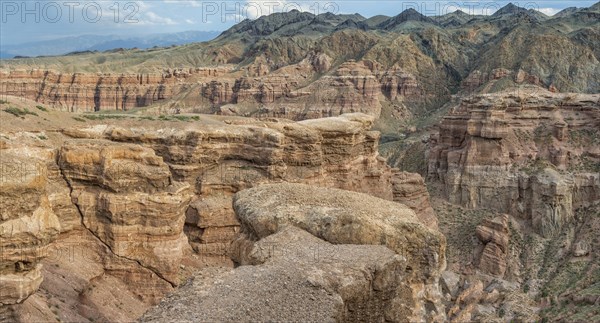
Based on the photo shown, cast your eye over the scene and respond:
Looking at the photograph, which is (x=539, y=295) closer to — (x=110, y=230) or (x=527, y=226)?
(x=527, y=226)

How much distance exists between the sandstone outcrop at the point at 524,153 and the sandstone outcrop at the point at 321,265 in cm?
3500

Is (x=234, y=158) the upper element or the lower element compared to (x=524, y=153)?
upper

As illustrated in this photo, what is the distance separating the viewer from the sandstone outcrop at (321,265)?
10281 millimetres

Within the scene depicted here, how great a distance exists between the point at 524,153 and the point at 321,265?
41.8 meters

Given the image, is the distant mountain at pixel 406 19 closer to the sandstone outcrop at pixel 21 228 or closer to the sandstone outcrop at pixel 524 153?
the sandstone outcrop at pixel 524 153

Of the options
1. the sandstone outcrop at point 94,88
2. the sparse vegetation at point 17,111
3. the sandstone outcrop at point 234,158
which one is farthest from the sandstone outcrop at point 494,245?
the sandstone outcrop at point 94,88

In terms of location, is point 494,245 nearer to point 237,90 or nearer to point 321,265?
point 321,265

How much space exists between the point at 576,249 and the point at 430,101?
8073 cm

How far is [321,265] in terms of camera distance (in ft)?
38.8

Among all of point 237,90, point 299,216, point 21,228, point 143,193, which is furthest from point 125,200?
point 237,90

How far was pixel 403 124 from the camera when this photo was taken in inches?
4284

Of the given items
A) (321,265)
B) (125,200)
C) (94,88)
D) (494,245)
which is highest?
(94,88)

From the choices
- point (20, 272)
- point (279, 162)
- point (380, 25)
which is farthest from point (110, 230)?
point (380, 25)

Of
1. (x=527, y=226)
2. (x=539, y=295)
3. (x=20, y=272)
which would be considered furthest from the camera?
(x=527, y=226)
